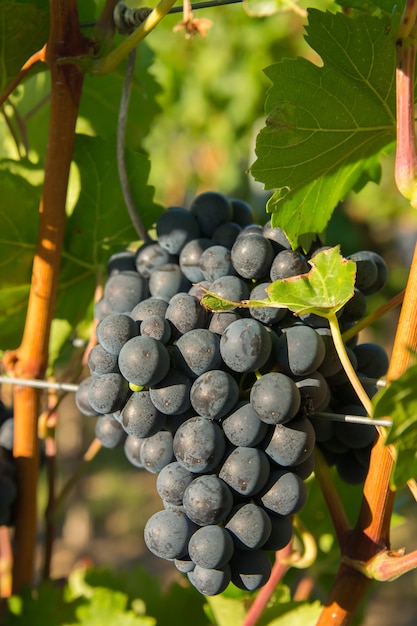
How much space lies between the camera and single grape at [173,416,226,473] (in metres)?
0.59

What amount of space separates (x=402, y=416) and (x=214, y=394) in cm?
16

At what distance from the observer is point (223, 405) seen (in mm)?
597

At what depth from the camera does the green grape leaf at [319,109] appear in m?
0.68

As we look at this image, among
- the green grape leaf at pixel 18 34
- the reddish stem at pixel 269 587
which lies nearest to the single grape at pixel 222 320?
the reddish stem at pixel 269 587

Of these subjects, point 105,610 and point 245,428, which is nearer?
point 245,428

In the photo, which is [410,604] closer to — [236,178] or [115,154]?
[236,178]

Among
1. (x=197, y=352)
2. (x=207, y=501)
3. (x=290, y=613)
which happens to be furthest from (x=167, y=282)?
(x=290, y=613)

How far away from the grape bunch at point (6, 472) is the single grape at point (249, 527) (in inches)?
13.9

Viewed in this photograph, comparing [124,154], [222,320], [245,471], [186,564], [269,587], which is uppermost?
[124,154]

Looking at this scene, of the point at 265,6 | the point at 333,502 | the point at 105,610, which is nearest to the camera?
the point at 333,502

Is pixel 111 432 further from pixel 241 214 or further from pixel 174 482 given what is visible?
pixel 241 214

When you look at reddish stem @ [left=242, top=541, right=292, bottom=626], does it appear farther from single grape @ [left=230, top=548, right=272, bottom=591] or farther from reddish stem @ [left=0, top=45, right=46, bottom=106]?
reddish stem @ [left=0, top=45, right=46, bottom=106]

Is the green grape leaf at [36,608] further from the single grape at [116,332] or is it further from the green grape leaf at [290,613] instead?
the single grape at [116,332]

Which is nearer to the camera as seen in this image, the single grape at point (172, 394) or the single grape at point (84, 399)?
the single grape at point (172, 394)
